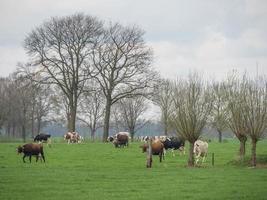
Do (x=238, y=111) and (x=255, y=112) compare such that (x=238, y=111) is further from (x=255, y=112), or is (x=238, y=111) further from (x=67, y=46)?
(x=67, y=46)

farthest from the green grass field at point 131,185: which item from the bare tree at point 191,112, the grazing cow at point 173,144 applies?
the grazing cow at point 173,144

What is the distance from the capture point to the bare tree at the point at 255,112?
3312 centimetres

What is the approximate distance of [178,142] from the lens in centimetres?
4597

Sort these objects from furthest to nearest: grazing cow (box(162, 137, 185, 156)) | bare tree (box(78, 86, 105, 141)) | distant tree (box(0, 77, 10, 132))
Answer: bare tree (box(78, 86, 105, 141)) < distant tree (box(0, 77, 10, 132)) < grazing cow (box(162, 137, 185, 156))

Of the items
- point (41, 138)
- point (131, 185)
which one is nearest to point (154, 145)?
point (131, 185)

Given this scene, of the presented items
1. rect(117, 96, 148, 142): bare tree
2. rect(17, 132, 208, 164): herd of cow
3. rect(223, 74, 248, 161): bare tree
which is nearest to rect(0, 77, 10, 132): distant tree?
rect(17, 132, 208, 164): herd of cow

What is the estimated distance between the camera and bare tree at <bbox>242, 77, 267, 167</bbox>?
33.1 meters

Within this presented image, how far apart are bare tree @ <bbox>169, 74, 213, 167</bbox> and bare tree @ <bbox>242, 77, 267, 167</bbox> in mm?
2677

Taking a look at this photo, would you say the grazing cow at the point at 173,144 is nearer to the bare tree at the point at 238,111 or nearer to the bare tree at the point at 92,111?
the bare tree at the point at 238,111

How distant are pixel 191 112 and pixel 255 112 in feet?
14.3

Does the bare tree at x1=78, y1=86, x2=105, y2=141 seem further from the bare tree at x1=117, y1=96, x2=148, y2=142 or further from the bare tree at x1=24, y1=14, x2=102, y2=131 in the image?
the bare tree at x1=24, y1=14, x2=102, y2=131

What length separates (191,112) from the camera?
33.7 m

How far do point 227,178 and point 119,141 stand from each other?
97.5ft

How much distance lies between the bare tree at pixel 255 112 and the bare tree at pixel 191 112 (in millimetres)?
2677
